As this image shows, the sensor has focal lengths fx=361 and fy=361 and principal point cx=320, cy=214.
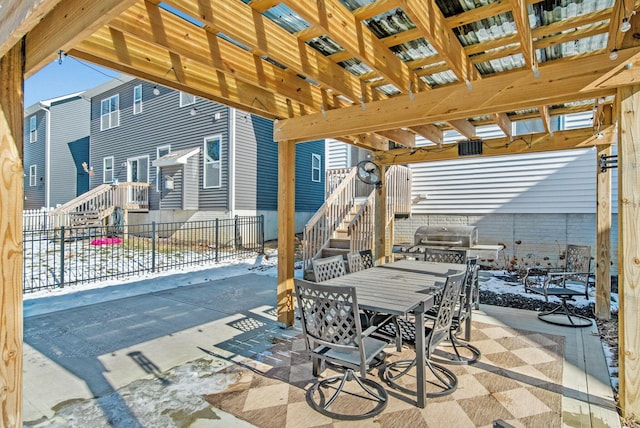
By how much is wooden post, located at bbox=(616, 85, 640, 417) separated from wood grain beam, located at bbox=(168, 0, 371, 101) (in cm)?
231

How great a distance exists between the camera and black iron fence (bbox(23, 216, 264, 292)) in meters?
7.24

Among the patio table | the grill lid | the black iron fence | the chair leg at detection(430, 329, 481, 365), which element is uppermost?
the grill lid

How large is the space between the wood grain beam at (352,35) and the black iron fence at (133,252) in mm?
6056

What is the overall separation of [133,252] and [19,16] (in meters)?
6.96

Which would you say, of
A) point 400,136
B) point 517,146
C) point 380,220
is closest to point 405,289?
point 400,136

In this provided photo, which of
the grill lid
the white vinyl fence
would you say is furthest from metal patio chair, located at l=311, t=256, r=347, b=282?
the white vinyl fence

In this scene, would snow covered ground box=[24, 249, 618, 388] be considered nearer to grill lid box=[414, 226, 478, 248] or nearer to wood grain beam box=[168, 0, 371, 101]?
grill lid box=[414, 226, 478, 248]

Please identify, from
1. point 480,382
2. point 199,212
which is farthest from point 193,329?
point 199,212

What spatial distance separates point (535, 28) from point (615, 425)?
2916 mm

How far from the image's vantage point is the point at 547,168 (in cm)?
765

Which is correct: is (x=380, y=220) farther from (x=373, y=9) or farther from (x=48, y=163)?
(x=48, y=163)

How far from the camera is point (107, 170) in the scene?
1525 cm

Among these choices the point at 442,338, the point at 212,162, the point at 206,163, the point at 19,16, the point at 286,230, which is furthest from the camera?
the point at 206,163

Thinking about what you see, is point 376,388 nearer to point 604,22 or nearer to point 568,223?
point 604,22
